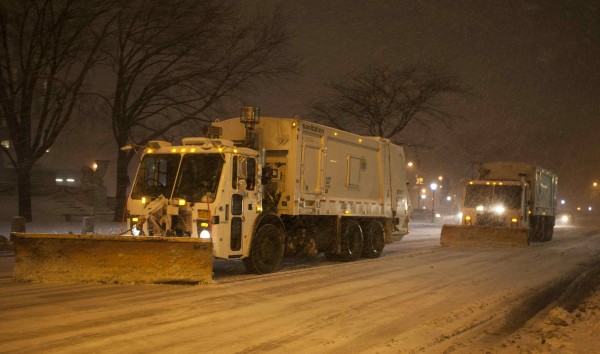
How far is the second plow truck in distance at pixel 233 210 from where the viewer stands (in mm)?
11281

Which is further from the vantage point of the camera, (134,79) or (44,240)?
(134,79)

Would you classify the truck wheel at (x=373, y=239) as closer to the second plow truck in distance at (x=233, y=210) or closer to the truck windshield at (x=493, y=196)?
the second plow truck in distance at (x=233, y=210)

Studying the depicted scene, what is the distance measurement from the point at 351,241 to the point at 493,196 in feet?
40.3

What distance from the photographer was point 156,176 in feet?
42.3

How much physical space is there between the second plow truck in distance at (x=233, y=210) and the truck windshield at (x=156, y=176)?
0.08 ft

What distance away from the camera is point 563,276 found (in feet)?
48.5

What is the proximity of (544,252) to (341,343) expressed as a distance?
16.6m

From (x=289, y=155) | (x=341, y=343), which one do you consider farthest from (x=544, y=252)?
(x=341, y=343)

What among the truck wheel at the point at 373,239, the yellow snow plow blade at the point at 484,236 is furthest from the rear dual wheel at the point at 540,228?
the truck wheel at the point at 373,239

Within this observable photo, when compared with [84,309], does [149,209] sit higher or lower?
higher

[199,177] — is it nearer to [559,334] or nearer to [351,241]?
[351,241]

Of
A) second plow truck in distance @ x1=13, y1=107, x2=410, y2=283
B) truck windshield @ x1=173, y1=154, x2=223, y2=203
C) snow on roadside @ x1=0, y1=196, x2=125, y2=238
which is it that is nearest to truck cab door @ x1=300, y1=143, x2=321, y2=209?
second plow truck in distance @ x1=13, y1=107, x2=410, y2=283

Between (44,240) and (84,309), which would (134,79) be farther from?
(84,309)

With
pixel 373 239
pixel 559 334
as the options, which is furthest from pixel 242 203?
pixel 559 334
